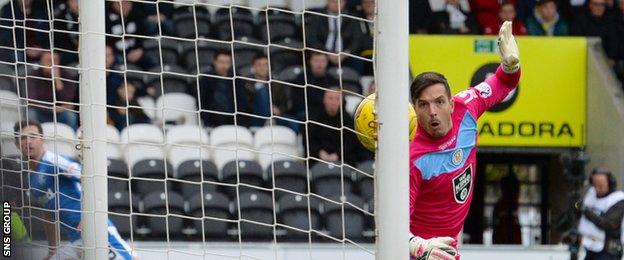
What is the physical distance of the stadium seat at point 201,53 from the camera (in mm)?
12922

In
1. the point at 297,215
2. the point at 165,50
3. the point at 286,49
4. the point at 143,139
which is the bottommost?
the point at 297,215

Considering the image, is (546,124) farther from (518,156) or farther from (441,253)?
(441,253)

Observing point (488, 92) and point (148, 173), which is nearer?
point (488, 92)

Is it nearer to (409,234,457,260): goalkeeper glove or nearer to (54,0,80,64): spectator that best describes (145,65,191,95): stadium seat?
(54,0,80,64): spectator

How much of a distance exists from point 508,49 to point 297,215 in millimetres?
5694

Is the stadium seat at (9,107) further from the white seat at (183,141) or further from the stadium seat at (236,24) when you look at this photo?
the stadium seat at (236,24)

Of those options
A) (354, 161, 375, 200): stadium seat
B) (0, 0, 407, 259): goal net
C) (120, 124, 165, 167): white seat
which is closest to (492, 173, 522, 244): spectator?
(0, 0, 407, 259): goal net

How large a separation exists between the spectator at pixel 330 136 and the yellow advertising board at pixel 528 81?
68.3 inches

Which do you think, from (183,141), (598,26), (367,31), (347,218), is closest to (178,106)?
(183,141)

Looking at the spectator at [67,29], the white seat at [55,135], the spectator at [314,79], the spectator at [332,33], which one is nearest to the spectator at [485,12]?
the spectator at [332,33]

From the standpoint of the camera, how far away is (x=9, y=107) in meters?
6.82

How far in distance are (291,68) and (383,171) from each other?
7169mm

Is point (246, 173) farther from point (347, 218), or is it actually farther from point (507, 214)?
point (507, 214)

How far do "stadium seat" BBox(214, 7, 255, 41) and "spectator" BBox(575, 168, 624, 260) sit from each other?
10.0 feet
